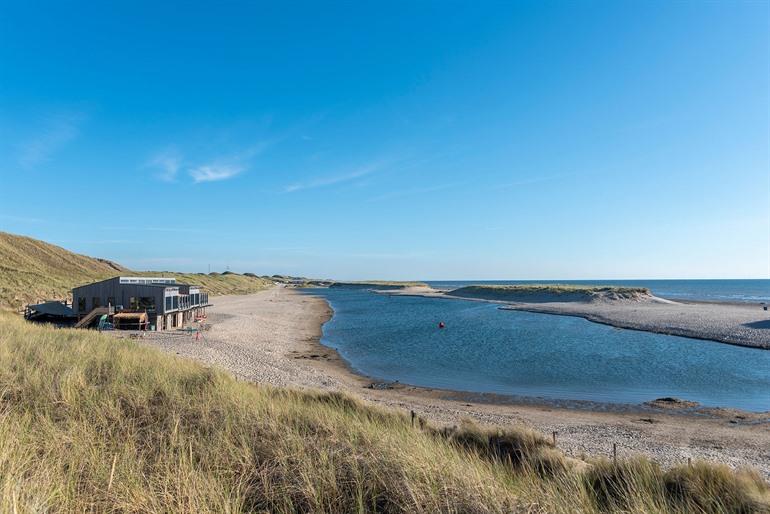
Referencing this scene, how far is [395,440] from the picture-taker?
5969 mm

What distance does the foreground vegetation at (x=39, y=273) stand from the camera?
39.0 metres

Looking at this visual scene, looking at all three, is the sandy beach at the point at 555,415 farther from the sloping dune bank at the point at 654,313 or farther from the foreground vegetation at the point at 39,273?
the sloping dune bank at the point at 654,313

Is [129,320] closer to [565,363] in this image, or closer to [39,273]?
[565,363]

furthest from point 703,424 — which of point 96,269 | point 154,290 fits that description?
point 96,269

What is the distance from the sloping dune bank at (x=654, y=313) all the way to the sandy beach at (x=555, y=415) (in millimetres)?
22083

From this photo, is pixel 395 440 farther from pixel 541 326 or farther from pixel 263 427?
pixel 541 326

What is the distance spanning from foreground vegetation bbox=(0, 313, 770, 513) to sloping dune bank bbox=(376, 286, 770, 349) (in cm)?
3376

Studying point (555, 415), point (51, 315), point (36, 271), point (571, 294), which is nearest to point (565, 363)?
point (555, 415)

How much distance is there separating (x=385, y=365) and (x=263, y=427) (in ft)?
64.8

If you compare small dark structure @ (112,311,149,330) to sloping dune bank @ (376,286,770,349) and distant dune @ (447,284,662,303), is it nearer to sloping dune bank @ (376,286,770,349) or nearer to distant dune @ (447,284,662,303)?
sloping dune bank @ (376,286,770,349)

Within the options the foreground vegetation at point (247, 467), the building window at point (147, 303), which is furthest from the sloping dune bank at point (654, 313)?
the building window at point (147, 303)

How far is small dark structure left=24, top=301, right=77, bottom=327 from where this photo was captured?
100 ft

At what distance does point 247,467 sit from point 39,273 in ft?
201

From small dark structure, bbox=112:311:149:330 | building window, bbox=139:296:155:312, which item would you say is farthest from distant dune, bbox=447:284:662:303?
small dark structure, bbox=112:311:149:330
